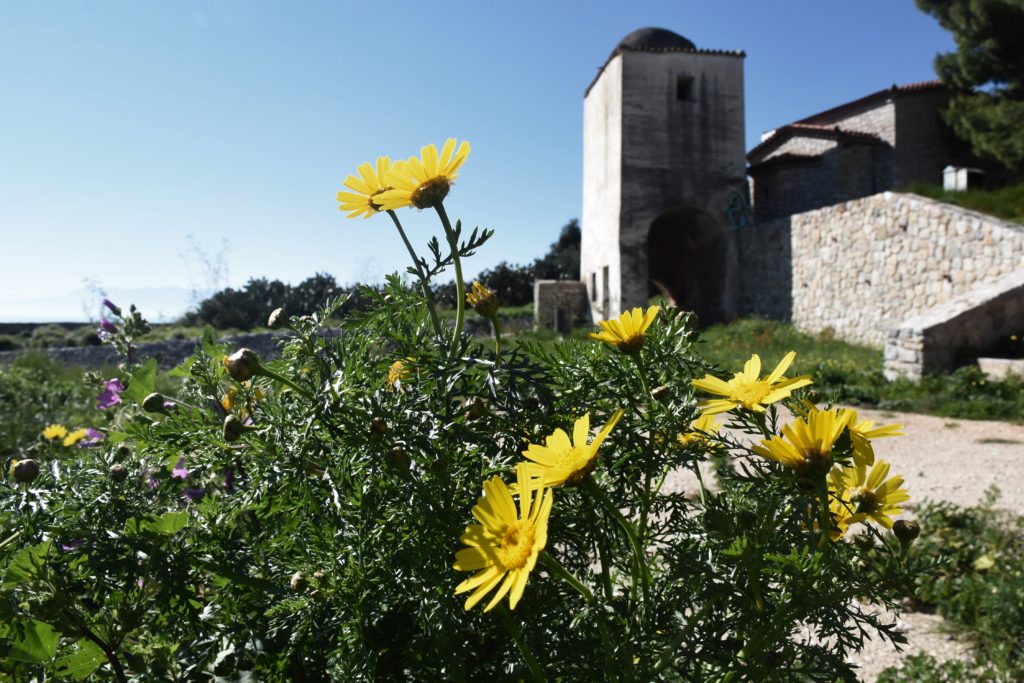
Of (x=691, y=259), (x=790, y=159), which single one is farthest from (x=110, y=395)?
(x=790, y=159)

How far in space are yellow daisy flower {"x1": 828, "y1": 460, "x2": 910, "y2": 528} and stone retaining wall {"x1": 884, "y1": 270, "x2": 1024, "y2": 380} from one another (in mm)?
7688

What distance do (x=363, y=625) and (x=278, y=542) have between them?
14 centimetres

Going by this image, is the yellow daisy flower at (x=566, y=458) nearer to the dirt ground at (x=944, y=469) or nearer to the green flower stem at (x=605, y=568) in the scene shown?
the green flower stem at (x=605, y=568)

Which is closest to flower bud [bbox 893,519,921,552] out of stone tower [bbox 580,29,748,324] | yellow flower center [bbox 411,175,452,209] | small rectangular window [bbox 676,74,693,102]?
yellow flower center [bbox 411,175,452,209]

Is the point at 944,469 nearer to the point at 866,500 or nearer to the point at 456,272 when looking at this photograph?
the point at 866,500

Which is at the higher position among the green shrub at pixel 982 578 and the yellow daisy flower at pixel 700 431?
the yellow daisy flower at pixel 700 431

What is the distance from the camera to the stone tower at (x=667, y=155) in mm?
12500

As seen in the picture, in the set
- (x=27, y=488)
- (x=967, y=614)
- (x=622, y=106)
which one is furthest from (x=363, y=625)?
(x=622, y=106)

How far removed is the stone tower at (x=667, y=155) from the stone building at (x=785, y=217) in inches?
1.1

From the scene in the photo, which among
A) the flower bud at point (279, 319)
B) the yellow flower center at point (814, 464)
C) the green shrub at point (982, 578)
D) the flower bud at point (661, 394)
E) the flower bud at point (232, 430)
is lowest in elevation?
the green shrub at point (982, 578)

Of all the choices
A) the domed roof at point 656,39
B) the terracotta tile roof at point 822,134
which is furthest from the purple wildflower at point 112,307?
the terracotta tile roof at point 822,134

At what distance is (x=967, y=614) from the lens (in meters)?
2.40

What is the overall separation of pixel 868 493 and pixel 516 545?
45cm

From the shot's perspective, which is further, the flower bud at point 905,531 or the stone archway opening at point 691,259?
the stone archway opening at point 691,259
